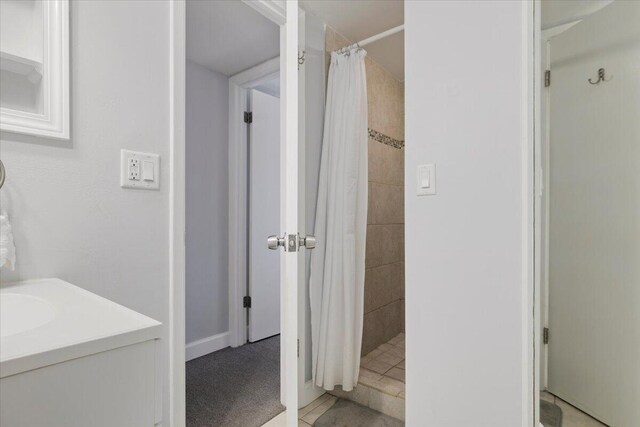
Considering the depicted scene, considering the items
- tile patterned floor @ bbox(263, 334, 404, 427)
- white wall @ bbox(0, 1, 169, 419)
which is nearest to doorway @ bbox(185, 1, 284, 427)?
tile patterned floor @ bbox(263, 334, 404, 427)

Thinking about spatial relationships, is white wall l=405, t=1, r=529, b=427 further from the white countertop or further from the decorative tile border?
the white countertop

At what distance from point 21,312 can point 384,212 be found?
1.99 m

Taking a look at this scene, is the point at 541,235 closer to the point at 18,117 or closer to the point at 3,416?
the point at 3,416

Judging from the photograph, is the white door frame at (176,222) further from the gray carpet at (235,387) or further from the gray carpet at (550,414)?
the gray carpet at (550,414)

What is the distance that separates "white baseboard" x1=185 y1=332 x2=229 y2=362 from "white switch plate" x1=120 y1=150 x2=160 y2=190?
1710mm

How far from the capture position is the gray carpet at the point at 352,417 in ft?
4.85

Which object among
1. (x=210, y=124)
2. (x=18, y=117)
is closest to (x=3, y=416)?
(x=18, y=117)

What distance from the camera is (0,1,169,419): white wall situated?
933 mm

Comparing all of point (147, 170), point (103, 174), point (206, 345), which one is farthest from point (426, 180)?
point (206, 345)

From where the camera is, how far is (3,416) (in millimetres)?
407

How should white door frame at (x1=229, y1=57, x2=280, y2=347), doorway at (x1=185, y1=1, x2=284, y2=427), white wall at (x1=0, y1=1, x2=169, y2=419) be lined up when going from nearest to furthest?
white wall at (x1=0, y1=1, x2=169, y2=419) → doorway at (x1=185, y1=1, x2=284, y2=427) → white door frame at (x1=229, y1=57, x2=280, y2=347)

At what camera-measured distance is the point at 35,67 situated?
95cm

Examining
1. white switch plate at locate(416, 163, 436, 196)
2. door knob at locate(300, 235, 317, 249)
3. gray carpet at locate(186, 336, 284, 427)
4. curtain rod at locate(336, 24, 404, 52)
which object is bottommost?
gray carpet at locate(186, 336, 284, 427)

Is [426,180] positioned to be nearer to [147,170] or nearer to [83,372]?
[147,170]
